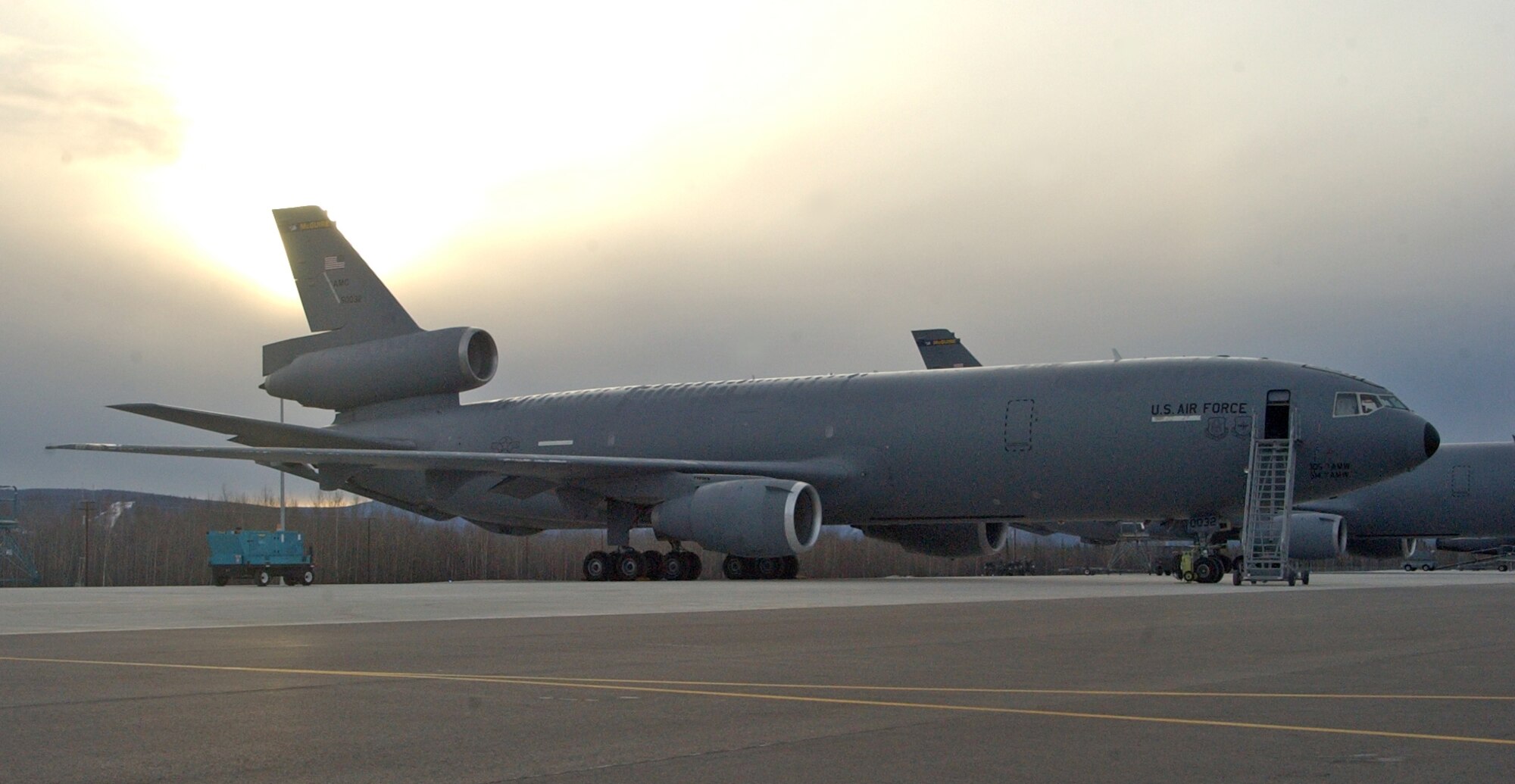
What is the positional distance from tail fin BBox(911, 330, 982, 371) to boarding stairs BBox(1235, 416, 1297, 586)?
15758 mm

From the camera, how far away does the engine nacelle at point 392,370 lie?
3209cm

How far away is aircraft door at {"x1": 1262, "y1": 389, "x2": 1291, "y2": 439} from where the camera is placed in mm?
23844

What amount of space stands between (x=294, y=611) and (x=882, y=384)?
50.6 ft

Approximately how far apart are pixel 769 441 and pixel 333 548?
13038mm

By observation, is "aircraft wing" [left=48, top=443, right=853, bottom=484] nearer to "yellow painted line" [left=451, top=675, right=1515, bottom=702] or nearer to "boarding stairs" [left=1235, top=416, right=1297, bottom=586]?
"boarding stairs" [left=1235, top=416, right=1297, bottom=586]

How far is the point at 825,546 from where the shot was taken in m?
39.5

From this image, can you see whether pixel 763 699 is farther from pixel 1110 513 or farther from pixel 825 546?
pixel 825 546

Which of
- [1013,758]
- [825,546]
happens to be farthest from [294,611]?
[825,546]

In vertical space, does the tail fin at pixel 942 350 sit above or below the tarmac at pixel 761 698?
above

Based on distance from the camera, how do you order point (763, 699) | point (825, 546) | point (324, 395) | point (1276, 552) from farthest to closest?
point (825, 546), point (324, 395), point (1276, 552), point (763, 699)

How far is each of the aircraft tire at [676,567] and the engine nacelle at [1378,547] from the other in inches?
854

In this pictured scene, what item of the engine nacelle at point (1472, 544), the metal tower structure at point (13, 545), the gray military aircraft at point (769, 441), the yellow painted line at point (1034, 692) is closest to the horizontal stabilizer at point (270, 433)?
the gray military aircraft at point (769, 441)

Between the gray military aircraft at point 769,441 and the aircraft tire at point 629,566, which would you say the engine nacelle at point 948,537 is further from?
the aircraft tire at point 629,566

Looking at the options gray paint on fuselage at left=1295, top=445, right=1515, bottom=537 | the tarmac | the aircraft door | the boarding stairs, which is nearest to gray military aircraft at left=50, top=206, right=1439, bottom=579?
the aircraft door
